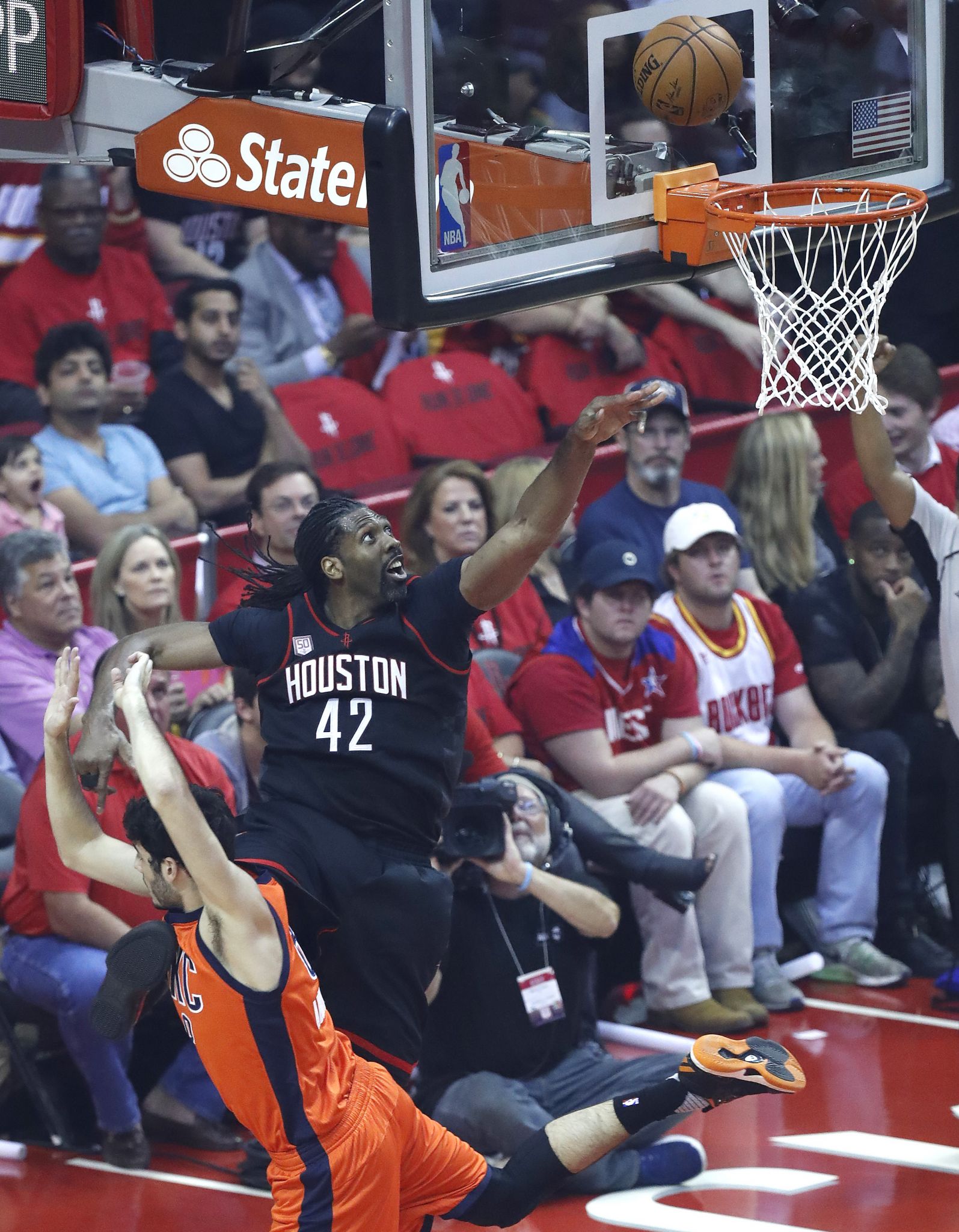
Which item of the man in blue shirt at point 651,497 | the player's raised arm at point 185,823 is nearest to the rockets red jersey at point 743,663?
the man in blue shirt at point 651,497

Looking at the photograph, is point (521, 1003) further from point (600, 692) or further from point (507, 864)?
point (600, 692)

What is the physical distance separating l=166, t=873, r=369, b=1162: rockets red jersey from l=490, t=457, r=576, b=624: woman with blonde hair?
3532mm

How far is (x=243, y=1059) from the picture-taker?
4164 mm

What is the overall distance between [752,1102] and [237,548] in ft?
Result: 10.6

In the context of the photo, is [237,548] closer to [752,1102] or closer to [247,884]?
[752,1102]

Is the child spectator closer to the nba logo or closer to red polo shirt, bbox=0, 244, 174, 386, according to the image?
red polo shirt, bbox=0, 244, 174, 386

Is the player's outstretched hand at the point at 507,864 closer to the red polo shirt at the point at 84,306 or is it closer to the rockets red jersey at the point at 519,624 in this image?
the rockets red jersey at the point at 519,624

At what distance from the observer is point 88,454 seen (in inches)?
299

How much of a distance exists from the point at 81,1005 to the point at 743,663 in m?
3.09

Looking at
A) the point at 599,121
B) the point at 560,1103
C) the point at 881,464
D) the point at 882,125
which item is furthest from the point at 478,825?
the point at 882,125

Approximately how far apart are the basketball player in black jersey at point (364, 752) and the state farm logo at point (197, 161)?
3.68 feet

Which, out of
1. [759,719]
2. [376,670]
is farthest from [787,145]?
[759,719]

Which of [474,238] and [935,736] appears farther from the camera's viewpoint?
[935,736]

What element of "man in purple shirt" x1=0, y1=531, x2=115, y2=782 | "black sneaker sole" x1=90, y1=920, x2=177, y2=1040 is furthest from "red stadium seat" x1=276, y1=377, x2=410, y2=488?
"black sneaker sole" x1=90, y1=920, x2=177, y2=1040
